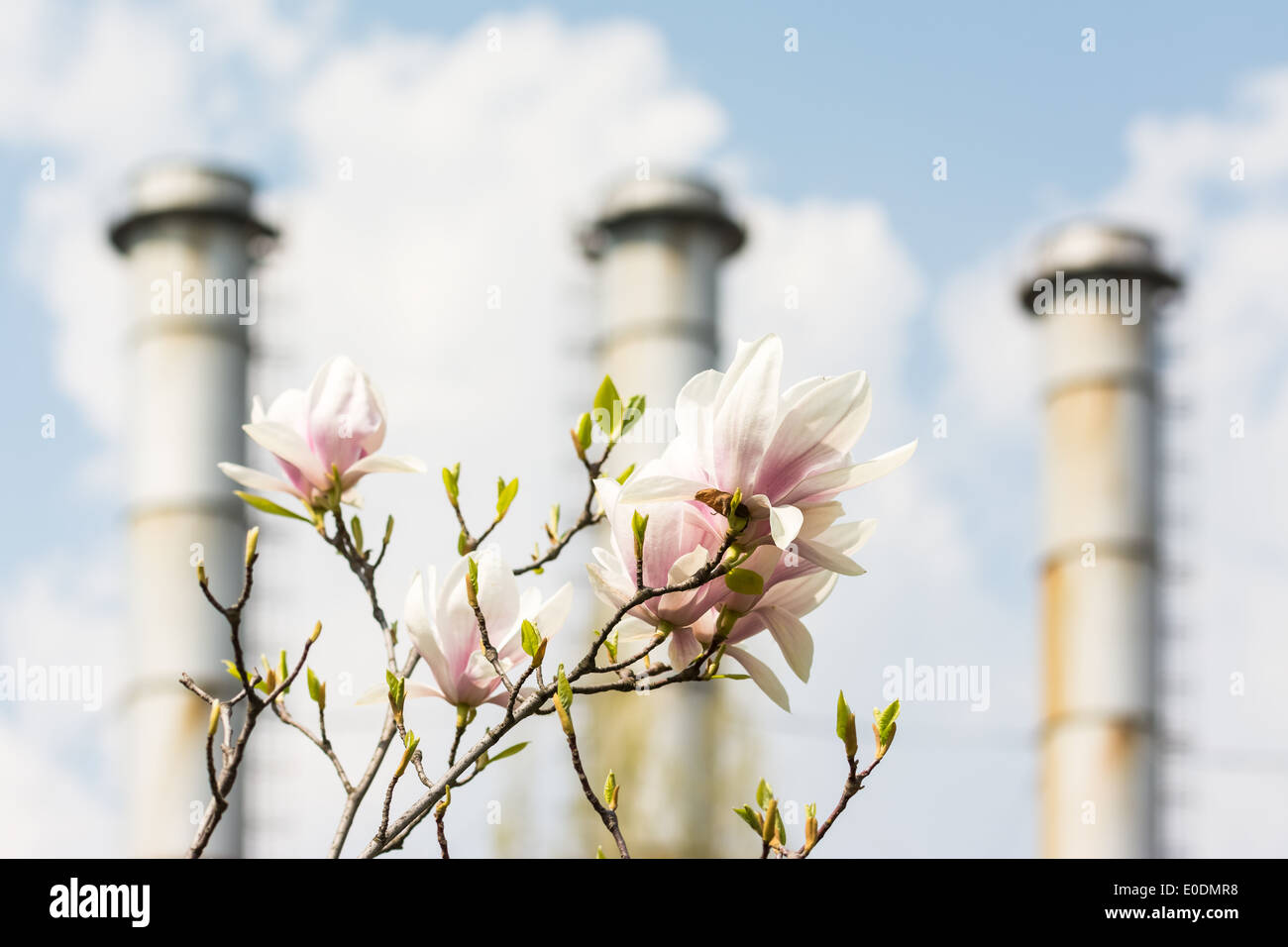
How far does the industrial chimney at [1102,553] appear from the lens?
6207 mm

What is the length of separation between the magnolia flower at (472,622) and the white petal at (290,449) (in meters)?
0.15

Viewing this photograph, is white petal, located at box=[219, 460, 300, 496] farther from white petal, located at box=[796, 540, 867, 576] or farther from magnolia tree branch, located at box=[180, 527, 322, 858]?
white petal, located at box=[796, 540, 867, 576]

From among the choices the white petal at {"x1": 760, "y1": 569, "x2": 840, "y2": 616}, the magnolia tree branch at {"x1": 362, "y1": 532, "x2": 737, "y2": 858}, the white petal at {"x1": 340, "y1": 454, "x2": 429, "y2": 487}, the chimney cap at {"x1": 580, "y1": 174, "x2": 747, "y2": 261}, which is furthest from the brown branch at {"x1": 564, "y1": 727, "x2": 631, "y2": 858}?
the chimney cap at {"x1": 580, "y1": 174, "x2": 747, "y2": 261}

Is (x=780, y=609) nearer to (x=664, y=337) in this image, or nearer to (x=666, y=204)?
(x=664, y=337)

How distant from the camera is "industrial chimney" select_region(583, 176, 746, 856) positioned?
5.99m

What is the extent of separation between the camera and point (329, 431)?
94 cm

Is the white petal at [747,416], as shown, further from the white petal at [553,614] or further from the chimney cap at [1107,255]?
the chimney cap at [1107,255]

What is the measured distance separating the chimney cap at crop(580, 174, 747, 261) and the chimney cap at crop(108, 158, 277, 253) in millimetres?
1826

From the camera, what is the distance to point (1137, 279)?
22.3 ft

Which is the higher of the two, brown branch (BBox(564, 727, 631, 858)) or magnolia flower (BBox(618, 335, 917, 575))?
magnolia flower (BBox(618, 335, 917, 575))

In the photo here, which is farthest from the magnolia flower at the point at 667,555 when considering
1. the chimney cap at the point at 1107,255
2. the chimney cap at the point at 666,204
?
the chimney cap at the point at 1107,255

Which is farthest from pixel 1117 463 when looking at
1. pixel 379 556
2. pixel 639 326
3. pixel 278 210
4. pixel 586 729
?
pixel 379 556
